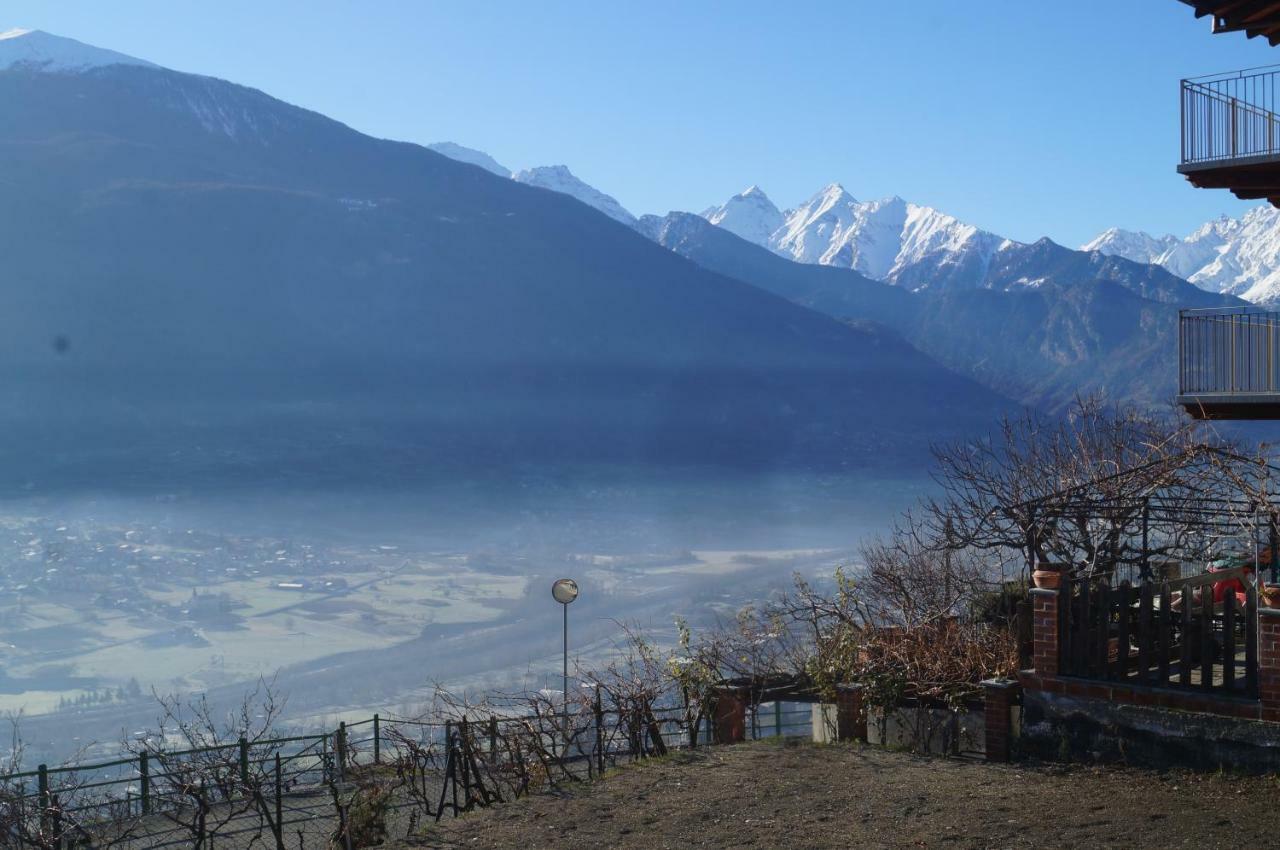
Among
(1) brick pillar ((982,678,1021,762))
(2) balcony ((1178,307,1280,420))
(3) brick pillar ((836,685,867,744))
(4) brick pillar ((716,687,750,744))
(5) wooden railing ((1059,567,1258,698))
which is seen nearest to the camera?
(5) wooden railing ((1059,567,1258,698))

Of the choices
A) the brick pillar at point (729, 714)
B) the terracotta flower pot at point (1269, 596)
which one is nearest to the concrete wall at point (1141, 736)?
the terracotta flower pot at point (1269, 596)

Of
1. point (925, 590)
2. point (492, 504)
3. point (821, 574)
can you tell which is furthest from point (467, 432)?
point (925, 590)

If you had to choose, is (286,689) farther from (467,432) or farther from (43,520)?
(467,432)

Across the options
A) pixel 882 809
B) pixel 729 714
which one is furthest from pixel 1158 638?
pixel 729 714

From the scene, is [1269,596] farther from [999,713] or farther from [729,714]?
[729,714]

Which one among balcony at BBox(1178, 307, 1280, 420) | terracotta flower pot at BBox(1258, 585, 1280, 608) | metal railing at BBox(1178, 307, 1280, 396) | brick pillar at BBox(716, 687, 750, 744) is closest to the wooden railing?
terracotta flower pot at BBox(1258, 585, 1280, 608)

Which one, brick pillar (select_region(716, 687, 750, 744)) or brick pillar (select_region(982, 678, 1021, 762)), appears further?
brick pillar (select_region(716, 687, 750, 744))

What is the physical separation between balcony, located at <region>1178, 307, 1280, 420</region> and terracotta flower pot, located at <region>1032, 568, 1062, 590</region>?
765 cm

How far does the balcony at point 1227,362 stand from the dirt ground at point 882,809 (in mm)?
8656

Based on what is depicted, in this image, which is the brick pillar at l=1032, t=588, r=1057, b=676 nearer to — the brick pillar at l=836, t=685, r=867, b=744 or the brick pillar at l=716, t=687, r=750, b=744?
the brick pillar at l=836, t=685, r=867, b=744

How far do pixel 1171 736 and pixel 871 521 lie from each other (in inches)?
5156

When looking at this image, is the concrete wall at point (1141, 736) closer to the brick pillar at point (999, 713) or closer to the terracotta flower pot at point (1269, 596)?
the brick pillar at point (999, 713)

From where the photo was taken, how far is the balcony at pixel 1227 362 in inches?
677

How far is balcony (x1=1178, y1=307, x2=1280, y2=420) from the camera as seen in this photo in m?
17.2
